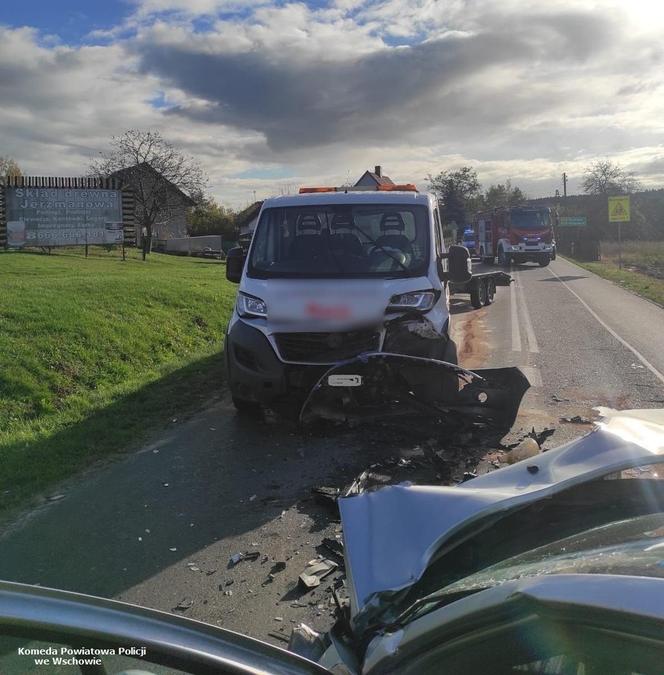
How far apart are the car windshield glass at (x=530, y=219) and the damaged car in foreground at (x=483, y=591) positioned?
32.3 metres

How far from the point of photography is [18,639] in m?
1.41

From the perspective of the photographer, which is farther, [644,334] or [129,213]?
[129,213]

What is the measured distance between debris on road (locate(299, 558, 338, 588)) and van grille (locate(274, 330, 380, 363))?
2509 mm

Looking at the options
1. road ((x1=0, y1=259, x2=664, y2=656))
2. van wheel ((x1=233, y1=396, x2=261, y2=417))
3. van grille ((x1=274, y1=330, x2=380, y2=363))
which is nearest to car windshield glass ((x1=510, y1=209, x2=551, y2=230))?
road ((x1=0, y1=259, x2=664, y2=656))

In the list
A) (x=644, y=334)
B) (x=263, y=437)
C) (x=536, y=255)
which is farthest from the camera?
(x=536, y=255)

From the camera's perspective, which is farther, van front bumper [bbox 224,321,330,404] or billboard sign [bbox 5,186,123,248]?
billboard sign [bbox 5,186,123,248]

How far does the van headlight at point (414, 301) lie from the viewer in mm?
6266

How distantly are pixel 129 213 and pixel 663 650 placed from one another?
90.1ft

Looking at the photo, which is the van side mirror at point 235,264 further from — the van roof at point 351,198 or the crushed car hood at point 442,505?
the crushed car hood at point 442,505

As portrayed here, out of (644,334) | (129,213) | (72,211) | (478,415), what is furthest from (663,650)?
(129,213)

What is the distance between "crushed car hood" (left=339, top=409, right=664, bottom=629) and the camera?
7.09ft

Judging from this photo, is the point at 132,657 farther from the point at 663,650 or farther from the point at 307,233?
the point at 307,233

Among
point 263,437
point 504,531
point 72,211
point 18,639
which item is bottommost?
point 263,437

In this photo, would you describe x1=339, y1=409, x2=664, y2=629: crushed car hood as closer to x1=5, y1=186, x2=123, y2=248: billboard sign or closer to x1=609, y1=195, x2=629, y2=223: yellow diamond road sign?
x1=5, y1=186, x2=123, y2=248: billboard sign
